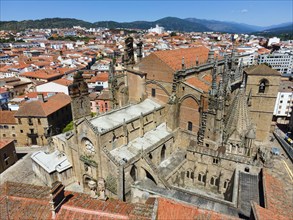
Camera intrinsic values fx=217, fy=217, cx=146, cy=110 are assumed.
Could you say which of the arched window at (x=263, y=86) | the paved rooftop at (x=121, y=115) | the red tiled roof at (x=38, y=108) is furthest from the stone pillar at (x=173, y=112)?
the red tiled roof at (x=38, y=108)

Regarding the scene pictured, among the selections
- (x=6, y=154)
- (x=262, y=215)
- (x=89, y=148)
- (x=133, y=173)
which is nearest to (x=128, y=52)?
(x=89, y=148)

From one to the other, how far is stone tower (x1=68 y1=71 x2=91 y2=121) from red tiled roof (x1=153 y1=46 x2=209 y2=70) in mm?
12910

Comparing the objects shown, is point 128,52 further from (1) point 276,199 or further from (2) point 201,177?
(1) point 276,199

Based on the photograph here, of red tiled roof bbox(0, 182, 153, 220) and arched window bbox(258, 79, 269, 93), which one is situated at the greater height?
arched window bbox(258, 79, 269, 93)

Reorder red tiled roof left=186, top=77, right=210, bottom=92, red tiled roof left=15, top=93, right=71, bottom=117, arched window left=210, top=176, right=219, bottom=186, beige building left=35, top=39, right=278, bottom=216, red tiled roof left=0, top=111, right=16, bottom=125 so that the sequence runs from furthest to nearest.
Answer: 1. red tiled roof left=0, top=111, right=16, bottom=125
2. red tiled roof left=15, top=93, right=71, bottom=117
3. red tiled roof left=186, top=77, right=210, bottom=92
4. arched window left=210, top=176, right=219, bottom=186
5. beige building left=35, top=39, right=278, bottom=216

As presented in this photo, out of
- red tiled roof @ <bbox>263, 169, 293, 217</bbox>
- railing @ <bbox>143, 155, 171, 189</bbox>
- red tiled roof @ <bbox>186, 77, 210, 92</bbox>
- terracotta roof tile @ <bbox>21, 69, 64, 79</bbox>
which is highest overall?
red tiled roof @ <bbox>186, 77, 210, 92</bbox>

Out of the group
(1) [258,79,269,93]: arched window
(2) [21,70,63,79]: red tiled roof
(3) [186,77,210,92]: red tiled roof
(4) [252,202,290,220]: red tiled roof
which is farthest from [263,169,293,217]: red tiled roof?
(2) [21,70,63,79]: red tiled roof

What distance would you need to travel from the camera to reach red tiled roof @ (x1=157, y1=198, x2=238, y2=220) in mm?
13531

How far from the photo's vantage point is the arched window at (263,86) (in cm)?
3628

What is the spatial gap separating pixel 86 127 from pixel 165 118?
46.9ft

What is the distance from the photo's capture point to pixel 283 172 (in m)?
28.2

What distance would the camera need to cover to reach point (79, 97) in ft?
84.3

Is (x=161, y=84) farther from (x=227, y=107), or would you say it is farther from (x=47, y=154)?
(x=47, y=154)

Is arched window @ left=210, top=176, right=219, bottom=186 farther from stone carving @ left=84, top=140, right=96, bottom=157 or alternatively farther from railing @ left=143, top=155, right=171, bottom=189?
stone carving @ left=84, top=140, right=96, bottom=157
